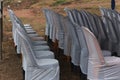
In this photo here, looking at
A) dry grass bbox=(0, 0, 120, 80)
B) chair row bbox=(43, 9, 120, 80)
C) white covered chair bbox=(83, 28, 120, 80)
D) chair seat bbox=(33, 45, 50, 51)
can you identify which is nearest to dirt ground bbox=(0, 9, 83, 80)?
dry grass bbox=(0, 0, 120, 80)

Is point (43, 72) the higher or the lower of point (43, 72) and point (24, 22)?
the higher

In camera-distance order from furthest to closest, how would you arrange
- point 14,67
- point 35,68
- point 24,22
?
point 24,22 < point 14,67 < point 35,68

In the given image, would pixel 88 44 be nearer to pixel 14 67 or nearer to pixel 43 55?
pixel 43 55

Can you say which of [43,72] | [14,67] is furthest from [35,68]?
[14,67]

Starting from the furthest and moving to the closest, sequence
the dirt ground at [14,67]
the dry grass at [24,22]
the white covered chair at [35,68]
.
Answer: the dry grass at [24,22] → the dirt ground at [14,67] → the white covered chair at [35,68]

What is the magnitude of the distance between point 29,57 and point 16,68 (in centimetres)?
193

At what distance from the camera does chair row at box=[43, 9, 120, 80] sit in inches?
175

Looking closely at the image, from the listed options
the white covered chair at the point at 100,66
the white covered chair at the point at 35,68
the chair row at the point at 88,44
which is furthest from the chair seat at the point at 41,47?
the white covered chair at the point at 100,66

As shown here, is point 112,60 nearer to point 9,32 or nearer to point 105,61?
point 105,61

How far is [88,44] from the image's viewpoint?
4.68 m

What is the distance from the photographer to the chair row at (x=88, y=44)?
445 cm

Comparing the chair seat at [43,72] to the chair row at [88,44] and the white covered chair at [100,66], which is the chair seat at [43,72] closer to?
the chair row at [88,44]

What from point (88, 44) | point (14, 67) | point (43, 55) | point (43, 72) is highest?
point (88, 44)

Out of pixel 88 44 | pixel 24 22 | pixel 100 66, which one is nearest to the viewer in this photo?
pixel 100 66
